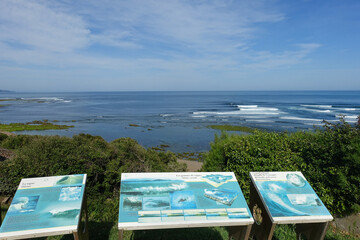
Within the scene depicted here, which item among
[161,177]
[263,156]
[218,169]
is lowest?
[218,169]

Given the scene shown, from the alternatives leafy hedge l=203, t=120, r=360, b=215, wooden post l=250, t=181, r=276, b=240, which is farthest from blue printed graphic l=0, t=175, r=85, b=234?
leafy hedge l=203, t=120, r=360, b=215

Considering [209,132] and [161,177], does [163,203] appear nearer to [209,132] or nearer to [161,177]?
[161,177]

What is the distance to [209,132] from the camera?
3138 centimetres

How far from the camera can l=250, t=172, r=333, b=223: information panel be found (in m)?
A: 3.58

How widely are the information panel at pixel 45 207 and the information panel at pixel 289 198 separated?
9.60 feet

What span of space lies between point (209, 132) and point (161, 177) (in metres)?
27.7

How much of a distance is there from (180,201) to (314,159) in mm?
4018

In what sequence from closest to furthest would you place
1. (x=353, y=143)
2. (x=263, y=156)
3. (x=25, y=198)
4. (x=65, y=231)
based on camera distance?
(x=65, y=231) → (x=25, y=198) → (x=353, y=143) → (x=263, y=156)

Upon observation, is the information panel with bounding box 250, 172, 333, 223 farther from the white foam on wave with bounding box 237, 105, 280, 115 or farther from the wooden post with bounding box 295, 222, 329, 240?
the white foam on wave with bounding box 237, 105, 280, 115

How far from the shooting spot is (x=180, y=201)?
352 cm

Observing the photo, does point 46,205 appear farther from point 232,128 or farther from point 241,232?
point 232,128

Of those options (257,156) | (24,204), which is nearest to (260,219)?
(257,156)

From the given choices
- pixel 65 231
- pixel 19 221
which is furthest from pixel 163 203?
pixel 19 221

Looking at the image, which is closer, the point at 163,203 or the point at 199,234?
the point at 163,203
